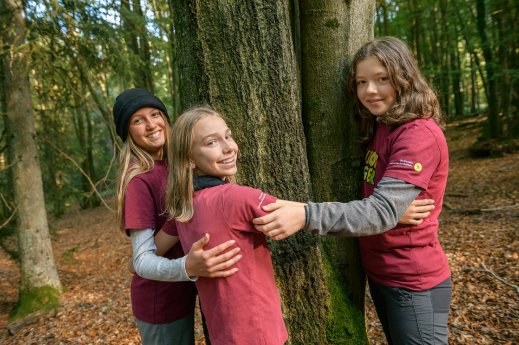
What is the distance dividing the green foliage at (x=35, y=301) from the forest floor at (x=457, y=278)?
0.17 m

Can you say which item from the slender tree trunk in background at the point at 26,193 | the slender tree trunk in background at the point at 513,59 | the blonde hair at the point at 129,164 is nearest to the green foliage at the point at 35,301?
the slender tree trunk in background at the point at 26,193

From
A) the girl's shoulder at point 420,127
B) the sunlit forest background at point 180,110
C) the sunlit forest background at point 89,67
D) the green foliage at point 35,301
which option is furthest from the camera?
the green foliage at point 35,301

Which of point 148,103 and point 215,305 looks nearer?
point 215,305

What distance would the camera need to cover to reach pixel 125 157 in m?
2.03

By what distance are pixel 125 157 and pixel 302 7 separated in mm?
1371

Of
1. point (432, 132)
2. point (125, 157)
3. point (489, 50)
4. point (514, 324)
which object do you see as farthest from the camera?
point (489, 50)

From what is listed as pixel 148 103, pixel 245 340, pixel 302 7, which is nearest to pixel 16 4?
pixel 148 103

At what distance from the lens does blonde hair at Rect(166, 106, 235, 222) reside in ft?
5.14

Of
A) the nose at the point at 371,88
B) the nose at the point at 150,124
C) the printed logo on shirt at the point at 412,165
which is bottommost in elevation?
the printed logo on shirt at the point at 412,165

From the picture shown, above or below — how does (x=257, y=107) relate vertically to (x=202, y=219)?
above

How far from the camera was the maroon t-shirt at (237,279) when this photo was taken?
1.44m

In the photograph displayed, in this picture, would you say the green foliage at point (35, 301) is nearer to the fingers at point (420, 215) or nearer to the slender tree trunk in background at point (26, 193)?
the slender tree trunk in background at point (26, 193)

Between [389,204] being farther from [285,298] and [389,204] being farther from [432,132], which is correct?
[285,298]

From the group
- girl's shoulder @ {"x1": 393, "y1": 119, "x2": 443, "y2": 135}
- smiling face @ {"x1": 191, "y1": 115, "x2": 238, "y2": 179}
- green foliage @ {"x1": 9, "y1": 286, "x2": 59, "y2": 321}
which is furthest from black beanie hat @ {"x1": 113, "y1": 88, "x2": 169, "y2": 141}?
green foliage @ {"x1": 9, "y1": 286, "x2": 59, "y2": 321}
